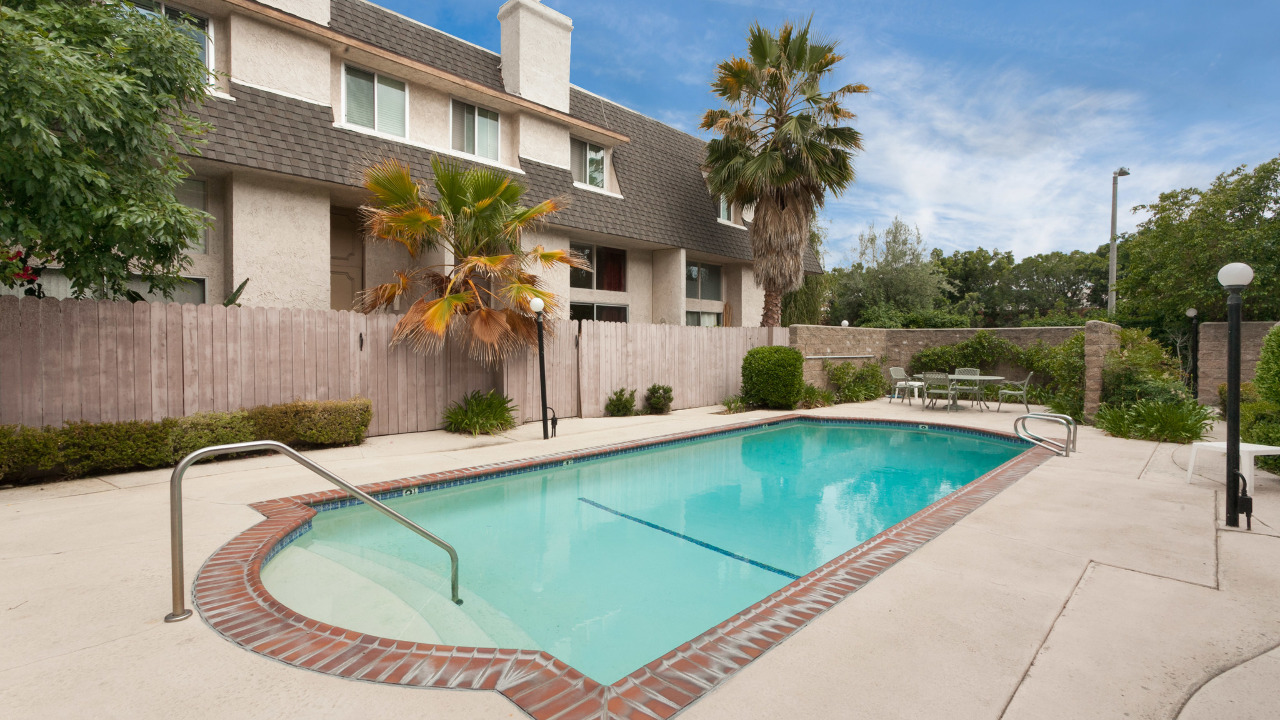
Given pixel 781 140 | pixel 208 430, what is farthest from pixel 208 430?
pixel 781 140

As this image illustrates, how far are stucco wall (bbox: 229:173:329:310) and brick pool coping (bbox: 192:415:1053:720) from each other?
6.87 m

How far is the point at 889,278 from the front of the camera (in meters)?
25.8

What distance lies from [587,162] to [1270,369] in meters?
12.9

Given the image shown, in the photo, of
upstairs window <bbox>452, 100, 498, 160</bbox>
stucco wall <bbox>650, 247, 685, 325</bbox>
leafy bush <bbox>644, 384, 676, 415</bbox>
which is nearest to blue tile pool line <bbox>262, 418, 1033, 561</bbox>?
leafy bush <bbox>644, 384, 676, 415</bbox>

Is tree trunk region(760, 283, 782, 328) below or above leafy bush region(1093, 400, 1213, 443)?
above

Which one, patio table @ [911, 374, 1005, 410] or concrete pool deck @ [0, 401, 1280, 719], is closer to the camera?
concrete pool deck @ [0, 401, 1280, 719]

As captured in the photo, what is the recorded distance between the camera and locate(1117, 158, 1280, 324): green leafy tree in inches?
599

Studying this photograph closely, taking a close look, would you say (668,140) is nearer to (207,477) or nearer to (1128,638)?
(207,477)

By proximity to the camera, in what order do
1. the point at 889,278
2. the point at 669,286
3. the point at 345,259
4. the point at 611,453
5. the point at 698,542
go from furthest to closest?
the point at 889,278 → the point at 669,286 → the point at 345,259 → the point at 611,453 → the point at 698,542

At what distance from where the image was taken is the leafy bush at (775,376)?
1311cm

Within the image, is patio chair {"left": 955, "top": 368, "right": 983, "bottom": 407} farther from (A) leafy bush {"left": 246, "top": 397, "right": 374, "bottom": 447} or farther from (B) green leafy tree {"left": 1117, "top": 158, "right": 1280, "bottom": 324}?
(A) leafy bush {"left": 246, "top": 397, "right": 374, "bottom": 447}

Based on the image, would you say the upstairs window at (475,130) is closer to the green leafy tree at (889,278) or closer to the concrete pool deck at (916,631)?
the concrete pool deck at (916,631)

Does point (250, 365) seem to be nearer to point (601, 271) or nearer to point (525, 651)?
point (525, 651)

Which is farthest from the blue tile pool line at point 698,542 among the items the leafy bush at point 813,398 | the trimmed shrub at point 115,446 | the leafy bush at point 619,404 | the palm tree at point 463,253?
the leafy bush at point 813,398
